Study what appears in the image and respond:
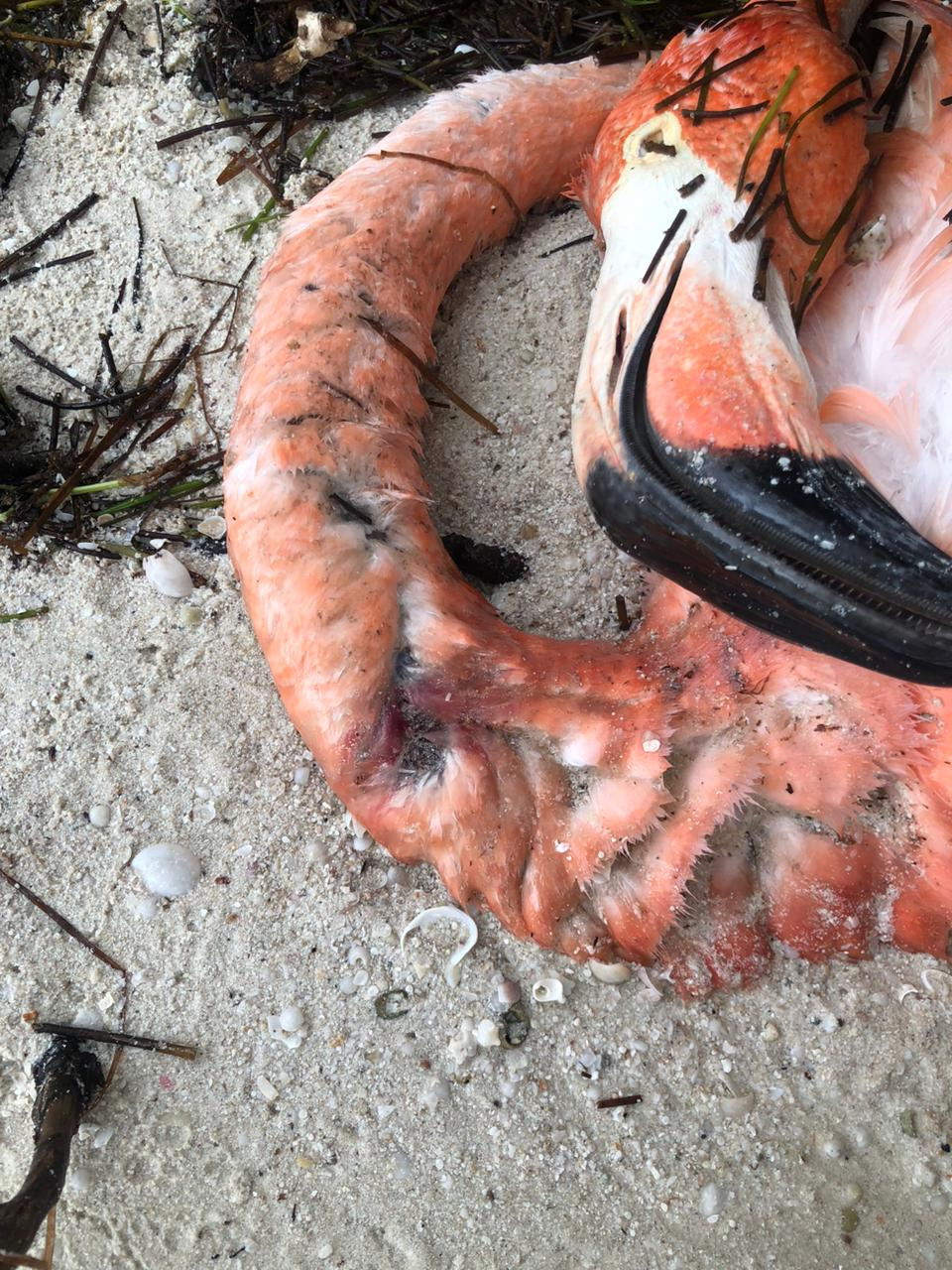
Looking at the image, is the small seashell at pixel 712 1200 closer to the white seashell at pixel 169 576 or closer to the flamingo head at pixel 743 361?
the flamingo head at pixel 743 361

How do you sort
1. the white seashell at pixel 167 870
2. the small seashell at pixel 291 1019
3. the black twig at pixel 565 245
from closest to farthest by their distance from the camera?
the small seashell at pixel 291 1019, the white seashell at pixel 167 870, the black twig at pixel 565 245

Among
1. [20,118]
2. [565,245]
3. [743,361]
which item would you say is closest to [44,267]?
[20,118]

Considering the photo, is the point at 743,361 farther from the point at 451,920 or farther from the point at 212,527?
the point at 212,527

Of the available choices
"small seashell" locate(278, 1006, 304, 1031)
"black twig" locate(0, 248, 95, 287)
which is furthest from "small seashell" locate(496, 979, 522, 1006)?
"black twig" locate(0, 248, 95, 287)

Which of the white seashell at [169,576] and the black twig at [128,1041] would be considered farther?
the white seashell at [169,576]

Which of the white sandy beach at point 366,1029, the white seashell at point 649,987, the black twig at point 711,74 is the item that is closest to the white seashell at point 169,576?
the white sandy beach at point 366,1029

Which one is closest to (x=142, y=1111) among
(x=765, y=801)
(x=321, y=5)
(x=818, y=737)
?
(x=765, y=801)

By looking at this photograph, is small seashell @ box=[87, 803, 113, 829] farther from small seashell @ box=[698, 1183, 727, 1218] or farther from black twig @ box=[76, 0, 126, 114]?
black twig @ box=[76, 0, 126, 114]
